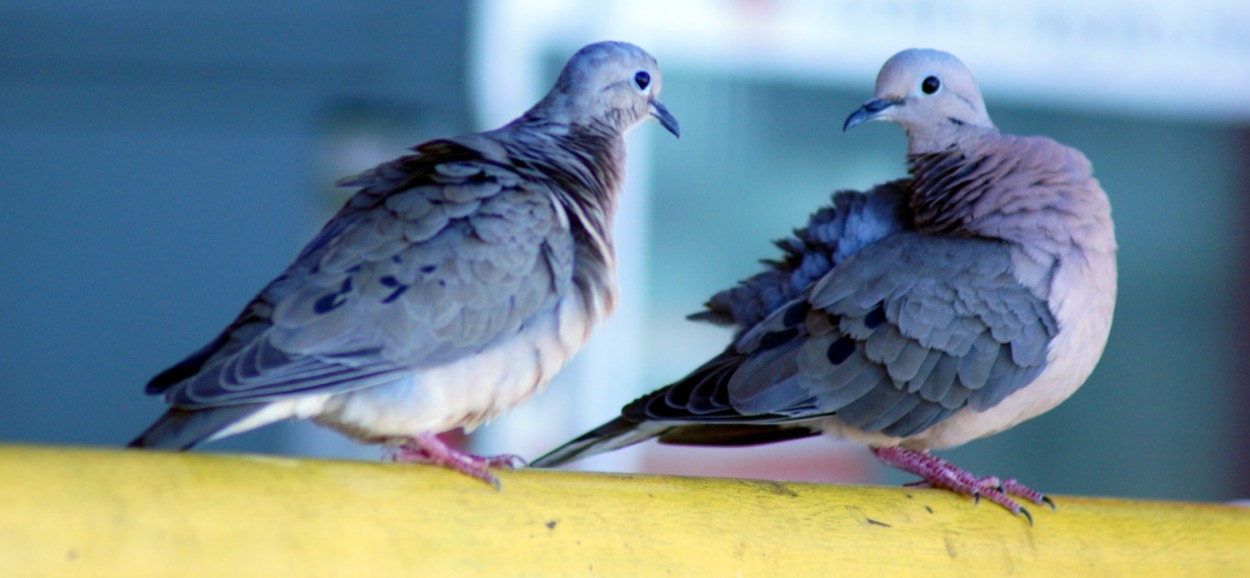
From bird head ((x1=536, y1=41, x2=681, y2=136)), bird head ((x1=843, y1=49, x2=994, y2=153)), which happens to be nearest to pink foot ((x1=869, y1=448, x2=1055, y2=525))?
bird head ((x1=843, y1=49, x2=994, y2=153))

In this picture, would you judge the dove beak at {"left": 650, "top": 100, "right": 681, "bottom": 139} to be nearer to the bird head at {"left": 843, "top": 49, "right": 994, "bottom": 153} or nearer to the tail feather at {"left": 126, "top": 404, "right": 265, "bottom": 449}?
the bird head at {"left": 843, "top": 49, "right": 994, "bottom": 153}

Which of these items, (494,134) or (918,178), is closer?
(494,134)

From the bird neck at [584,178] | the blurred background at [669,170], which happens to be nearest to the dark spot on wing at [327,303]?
the bird neck at [584,178]

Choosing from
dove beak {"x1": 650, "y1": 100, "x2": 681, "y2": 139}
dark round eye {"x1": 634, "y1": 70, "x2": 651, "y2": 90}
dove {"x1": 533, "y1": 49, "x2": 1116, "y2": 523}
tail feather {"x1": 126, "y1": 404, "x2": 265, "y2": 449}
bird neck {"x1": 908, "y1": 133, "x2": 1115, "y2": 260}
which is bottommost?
tail feather {"x1": 126, "y1": 404, "x2": 265, "y2": 449}

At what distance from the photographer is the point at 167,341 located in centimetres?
509

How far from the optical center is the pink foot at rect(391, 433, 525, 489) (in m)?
1.32

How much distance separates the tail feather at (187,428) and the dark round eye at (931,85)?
3.72 feet

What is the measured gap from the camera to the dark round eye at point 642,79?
1.84 metres

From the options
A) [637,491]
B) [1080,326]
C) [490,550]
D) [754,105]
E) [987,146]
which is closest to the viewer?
[490,550]

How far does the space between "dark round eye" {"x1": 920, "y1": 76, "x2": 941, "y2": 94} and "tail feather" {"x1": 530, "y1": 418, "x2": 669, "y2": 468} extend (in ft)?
2.07

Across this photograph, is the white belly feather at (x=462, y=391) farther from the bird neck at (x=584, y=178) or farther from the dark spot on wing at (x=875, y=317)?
the dark spot on wing at (x=875, y=317)

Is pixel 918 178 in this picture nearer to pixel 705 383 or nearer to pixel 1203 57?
pixel 705 383

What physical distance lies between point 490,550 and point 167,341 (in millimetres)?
4156

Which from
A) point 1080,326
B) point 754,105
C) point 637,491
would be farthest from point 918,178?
point 754,105
